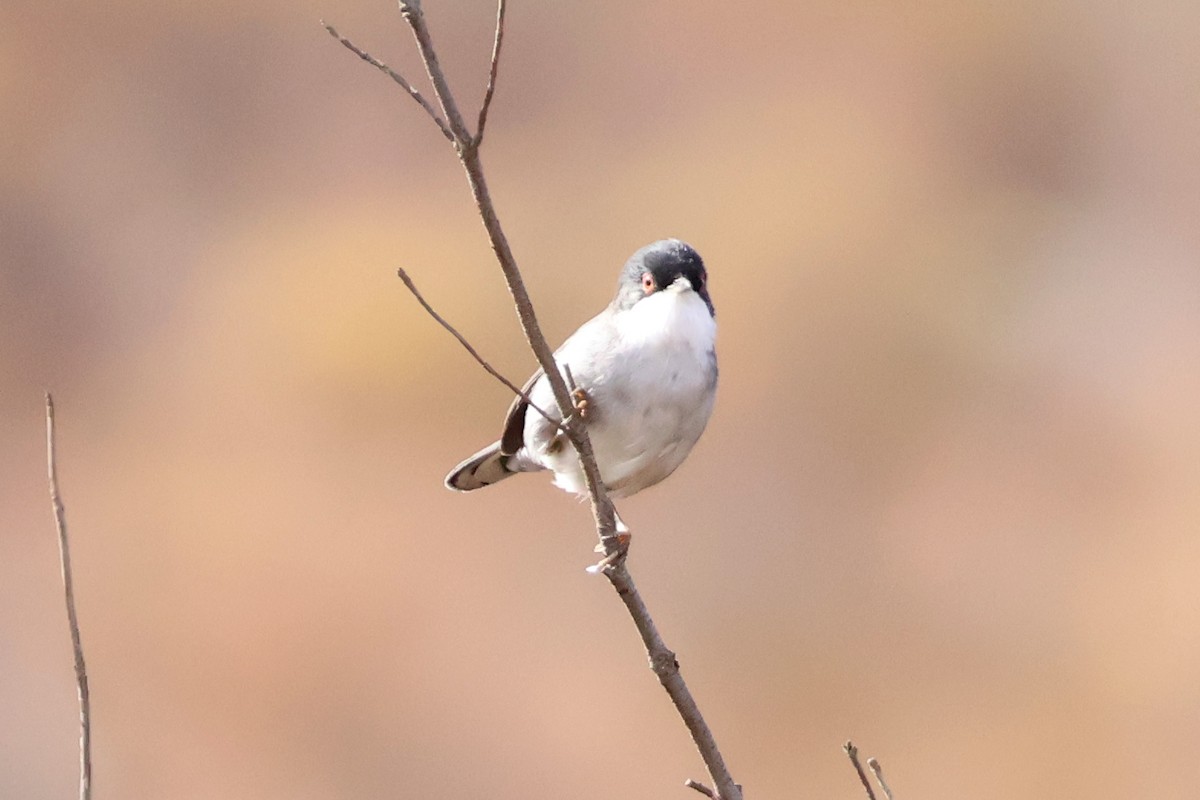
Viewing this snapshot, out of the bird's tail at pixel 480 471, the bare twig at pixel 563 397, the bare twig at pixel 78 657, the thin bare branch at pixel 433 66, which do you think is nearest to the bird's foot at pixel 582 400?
the bare twig at pixel 563 397

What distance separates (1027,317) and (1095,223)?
0.77 m

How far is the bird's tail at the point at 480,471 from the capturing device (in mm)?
4562

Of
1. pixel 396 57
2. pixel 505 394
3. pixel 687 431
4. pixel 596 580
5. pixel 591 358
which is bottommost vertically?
pixel 687 431

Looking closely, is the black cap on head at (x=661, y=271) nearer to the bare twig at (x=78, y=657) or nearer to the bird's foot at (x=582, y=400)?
the bird's foot at (x=582, y=400)

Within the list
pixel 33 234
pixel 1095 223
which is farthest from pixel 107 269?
pixel 1095 223

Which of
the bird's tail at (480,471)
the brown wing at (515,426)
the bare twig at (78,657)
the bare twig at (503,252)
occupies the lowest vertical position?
the bare twig at (78,657)

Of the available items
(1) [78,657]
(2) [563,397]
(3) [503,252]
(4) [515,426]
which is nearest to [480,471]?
(4) [515,426]

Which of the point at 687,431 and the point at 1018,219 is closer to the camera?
the point at 687,431

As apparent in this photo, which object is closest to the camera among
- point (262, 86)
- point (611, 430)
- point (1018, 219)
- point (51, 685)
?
point (611, 430)

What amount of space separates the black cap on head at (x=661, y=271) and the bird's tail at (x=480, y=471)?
2.69 ft

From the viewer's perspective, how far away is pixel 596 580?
7.92m

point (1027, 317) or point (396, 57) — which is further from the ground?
point (396, 57)

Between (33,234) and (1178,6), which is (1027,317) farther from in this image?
(33,234)

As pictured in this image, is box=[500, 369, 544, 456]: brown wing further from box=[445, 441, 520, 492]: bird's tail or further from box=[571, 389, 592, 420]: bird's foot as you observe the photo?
box=[571, 389, 592, 420]: bird's foot
